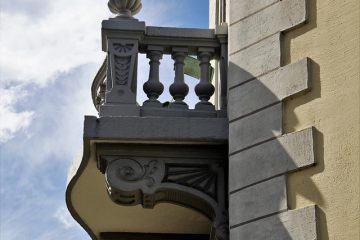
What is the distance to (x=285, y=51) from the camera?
8930mm

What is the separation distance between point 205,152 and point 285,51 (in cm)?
Answer: 131

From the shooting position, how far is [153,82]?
979 cm

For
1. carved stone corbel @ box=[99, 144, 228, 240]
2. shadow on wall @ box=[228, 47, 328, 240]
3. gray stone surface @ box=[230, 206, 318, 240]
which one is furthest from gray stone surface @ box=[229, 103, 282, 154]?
gray stone surface @ box=[230, 206, 318, 240]

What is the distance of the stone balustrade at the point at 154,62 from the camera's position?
376 inches

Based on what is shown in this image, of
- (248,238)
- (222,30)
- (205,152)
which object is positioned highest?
(222,30)

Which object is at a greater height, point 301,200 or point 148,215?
point 148,215

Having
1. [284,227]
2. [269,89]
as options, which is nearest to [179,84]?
[269,89]

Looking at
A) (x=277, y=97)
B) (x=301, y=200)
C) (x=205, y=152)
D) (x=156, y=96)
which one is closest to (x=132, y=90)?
(x=156, y=96)

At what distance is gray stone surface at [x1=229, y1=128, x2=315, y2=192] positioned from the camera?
27.4 ft

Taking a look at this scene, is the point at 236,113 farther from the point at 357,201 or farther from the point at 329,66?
the point at 357,201

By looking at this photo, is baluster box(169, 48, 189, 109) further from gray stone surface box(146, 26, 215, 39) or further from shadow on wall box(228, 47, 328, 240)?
shadow on wall box(228, 47, 328, 240)

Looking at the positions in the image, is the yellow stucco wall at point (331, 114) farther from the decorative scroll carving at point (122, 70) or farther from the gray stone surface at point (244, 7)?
the decorative scroll carving at point (122, 70)

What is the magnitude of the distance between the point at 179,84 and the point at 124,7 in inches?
36.3

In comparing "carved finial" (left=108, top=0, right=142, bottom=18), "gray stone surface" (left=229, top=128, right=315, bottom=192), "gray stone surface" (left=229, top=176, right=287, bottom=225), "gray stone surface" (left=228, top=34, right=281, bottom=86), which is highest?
"carved finial" (left=108, top=0, right=142, bottom=18)
